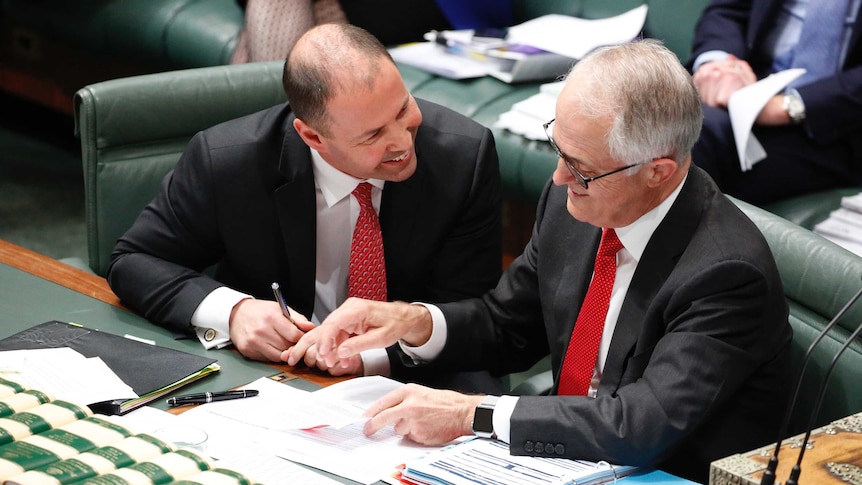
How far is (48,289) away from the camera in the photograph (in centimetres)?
226

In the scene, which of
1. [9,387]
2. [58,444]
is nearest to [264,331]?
[9,387]

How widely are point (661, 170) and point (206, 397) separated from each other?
0.84 metres

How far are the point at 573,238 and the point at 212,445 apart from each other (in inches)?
30.6

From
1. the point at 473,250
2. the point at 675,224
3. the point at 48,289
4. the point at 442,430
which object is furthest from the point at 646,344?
the point at 48,289

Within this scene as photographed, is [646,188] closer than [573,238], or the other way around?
[646,188]

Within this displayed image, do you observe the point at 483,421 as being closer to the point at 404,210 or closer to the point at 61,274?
the point at 404,210

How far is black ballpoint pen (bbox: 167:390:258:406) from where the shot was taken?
73.7 inches

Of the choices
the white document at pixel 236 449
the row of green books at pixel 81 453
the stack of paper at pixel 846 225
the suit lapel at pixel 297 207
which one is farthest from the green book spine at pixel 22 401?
the stack of paper at pixel 846 225

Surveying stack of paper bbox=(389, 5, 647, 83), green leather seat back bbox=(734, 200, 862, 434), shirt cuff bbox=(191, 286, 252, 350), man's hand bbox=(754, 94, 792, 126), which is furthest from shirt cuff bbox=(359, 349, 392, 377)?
stack of paper bbox=(389, 5, 647, 83)

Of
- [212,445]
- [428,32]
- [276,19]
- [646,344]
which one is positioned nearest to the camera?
[212,445]

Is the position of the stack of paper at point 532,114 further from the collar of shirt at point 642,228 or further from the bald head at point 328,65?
the collar of shirt at point 642,228

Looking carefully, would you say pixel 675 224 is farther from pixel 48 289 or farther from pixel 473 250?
pixel 48 289

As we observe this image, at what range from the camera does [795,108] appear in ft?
10.6

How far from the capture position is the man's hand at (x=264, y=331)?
81.6 inches
